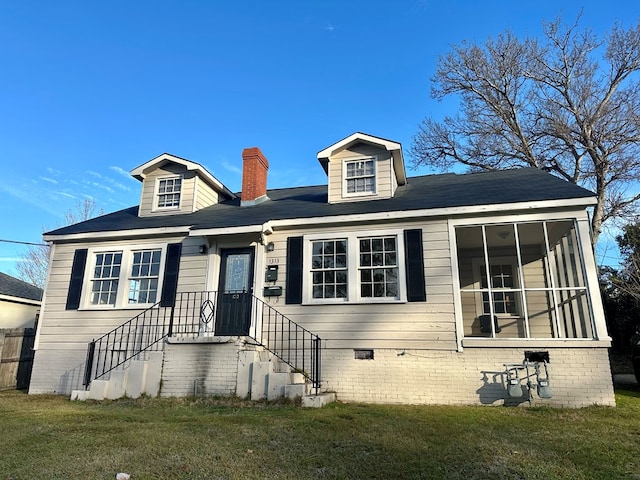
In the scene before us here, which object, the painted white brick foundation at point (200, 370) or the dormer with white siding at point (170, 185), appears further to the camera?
the dormer with white siding at point (170, 185)

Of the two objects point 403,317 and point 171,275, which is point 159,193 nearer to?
point 171,275

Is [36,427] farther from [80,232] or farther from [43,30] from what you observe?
[43,30]

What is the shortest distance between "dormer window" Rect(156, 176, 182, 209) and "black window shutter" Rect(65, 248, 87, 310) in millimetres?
2347

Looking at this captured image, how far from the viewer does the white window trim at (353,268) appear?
8359 mm

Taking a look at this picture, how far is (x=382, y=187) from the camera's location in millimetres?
10070

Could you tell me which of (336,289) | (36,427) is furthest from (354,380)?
(36,427)

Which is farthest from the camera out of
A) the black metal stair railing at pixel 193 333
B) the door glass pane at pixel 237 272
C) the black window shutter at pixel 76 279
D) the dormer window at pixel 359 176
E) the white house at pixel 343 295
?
the dormer window at pixel 359 176

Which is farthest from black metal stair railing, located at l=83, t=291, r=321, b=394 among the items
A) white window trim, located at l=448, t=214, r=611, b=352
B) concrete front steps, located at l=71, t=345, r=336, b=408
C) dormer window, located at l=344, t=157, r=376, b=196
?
dormer window, located at l=344, t=157, r=376, b=196

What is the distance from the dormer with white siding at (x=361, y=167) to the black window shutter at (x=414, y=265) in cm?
181

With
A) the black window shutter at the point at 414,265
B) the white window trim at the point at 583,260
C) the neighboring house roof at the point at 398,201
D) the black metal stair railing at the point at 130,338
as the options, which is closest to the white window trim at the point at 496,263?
the neighboring house roof at the point at 398,201

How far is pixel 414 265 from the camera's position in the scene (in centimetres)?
837

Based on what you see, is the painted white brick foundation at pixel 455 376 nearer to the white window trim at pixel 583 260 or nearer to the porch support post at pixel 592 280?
the white window trim at pixel 583 260

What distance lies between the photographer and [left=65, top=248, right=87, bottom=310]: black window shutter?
9883 mm

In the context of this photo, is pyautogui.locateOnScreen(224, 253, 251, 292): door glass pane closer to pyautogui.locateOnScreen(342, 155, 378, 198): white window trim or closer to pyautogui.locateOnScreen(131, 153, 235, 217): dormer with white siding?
pyautogui.locateOnScreen(131, 153, 235, 217): dormer with white siding
